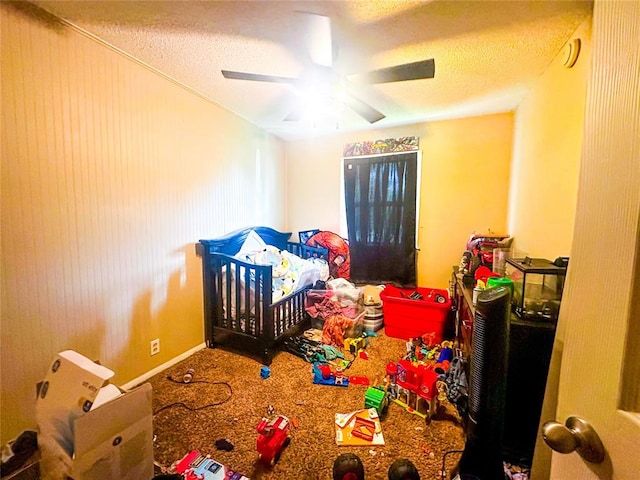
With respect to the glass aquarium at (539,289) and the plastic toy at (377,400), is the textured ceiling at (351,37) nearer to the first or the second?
the glass aquarium at (539,289)

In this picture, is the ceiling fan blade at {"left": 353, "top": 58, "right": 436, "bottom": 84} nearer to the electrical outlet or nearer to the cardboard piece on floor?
the cardboard piece on floor

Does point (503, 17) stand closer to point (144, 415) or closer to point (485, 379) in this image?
point (485, 379)

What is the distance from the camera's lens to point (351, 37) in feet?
5.30

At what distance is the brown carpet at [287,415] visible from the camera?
134 centimetres

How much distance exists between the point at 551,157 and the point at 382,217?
1752 millimetres

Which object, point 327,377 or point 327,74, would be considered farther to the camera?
point 327,377

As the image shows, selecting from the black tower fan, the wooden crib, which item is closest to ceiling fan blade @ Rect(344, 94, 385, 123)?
the wooden crib

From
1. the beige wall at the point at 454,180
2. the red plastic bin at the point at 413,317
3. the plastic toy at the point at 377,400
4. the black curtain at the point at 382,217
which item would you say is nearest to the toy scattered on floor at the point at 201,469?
the plastic toy at the point at 377,400

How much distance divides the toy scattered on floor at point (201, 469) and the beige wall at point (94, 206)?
2.96 feet

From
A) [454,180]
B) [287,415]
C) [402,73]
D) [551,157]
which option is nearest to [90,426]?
[287,415]

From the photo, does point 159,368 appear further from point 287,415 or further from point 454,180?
point 454,180

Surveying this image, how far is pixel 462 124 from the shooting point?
2.95 metres

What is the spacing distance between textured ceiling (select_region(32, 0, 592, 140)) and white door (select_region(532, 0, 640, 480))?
125cm

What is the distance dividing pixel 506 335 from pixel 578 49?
1.66m
